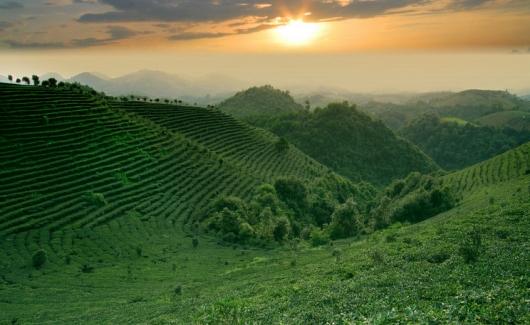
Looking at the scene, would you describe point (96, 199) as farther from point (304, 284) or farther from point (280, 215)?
point (304, 284)

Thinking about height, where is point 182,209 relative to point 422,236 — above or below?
below

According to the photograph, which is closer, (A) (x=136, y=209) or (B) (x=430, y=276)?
(B) (x=430, y=276)

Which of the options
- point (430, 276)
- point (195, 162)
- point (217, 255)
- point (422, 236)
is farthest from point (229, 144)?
point (430, 276)

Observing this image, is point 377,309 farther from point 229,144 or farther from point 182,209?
point 229,144

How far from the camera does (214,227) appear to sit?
7119 cm

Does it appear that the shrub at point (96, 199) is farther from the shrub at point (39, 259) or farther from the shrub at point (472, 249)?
the shrub at point (472, 249)

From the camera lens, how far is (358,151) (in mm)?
187625

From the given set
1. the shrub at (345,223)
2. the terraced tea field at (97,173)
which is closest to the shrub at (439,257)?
the terraced tea field at (97,173)

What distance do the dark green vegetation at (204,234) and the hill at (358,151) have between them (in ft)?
167

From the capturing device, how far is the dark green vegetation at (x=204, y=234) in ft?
73.6

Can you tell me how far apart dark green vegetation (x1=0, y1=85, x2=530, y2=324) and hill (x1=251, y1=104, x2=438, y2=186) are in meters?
50.9

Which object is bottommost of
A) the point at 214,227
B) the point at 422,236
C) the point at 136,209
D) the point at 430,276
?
the point at 214,227

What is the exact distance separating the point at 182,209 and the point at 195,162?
75.0ft

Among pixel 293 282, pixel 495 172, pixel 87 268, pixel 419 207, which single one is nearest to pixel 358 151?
pixel 495 172
